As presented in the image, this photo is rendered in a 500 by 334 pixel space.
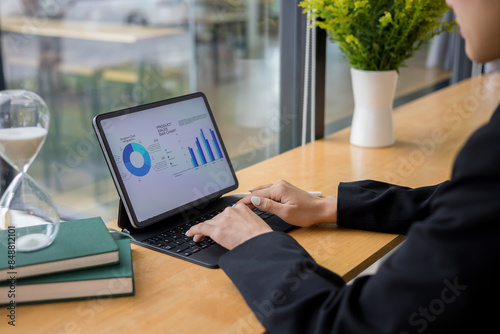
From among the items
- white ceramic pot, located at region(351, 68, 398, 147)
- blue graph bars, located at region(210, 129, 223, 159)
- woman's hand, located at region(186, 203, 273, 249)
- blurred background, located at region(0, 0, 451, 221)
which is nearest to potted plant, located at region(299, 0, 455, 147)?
white ceramic pot, located at region(351, 68, 398, 147)

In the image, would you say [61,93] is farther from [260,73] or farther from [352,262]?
[352,262]

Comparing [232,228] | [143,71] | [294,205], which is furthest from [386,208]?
[143,71]

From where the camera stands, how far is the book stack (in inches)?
37.4

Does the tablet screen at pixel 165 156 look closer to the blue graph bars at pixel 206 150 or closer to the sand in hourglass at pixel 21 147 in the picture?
the blue graph bars at pixel 206 150

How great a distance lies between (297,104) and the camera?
85.5 inches

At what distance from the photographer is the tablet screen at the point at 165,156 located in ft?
3.98

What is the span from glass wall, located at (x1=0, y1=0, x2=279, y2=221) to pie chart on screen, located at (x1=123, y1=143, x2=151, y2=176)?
139 centimetres

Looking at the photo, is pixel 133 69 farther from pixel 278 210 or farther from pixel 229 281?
pixel 229 281

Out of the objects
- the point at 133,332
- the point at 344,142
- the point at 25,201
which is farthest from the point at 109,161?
the point at 344,142

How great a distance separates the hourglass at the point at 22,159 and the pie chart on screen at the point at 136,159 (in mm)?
173

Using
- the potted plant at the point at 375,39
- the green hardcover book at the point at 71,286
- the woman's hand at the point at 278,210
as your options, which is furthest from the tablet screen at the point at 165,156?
the potted plant at the point at 375,39

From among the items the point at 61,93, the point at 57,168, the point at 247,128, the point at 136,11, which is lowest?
the point at 57,168

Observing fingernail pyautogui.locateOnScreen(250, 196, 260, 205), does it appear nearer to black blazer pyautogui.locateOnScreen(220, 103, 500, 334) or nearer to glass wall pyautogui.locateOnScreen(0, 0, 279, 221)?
Result: black blazer pyautogui.locateOnScreen(220, 103, 500, 334)

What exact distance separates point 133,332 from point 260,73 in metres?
2.16
